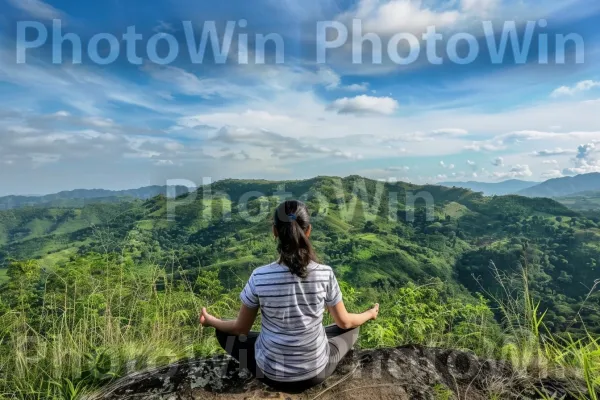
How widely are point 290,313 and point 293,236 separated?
56cm

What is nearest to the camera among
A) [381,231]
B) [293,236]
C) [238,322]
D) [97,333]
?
[293,236]

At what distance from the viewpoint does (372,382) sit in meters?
2.94

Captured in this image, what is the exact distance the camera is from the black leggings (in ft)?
9.34

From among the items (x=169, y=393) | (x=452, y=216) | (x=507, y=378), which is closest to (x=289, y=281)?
(x=169, y=393)

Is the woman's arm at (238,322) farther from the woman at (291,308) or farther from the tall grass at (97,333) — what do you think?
the tall grass at (97,333)

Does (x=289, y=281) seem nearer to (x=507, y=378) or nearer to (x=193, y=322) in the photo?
(x=507, y=378)

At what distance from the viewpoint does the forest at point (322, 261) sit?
3.56m

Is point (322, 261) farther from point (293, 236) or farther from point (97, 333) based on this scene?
point (97, 333)

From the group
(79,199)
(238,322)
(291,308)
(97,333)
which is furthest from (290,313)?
(79,199)

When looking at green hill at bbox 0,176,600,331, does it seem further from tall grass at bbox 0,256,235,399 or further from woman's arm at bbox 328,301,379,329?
woman's arm at bbox 328,301,379,329

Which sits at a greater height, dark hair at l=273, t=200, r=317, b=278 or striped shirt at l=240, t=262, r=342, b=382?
dark hair at l=273, t=200, r=317, b=278

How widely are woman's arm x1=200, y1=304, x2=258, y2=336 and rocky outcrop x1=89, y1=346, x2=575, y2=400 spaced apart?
1.27 ft

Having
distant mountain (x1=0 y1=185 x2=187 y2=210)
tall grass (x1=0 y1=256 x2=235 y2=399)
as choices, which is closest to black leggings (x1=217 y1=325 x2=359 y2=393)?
tall grass (x1=0 y1=256 x2=235 y2=399)

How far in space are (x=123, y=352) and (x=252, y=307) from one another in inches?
54.3
